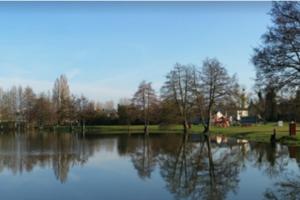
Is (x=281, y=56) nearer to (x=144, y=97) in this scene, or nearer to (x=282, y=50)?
(x=282, y=50)

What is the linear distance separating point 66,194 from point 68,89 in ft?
377

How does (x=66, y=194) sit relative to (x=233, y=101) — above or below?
below

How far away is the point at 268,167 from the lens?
75.9 feet

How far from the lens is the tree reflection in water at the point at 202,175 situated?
15.9m

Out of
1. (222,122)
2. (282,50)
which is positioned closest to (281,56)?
(282,50)

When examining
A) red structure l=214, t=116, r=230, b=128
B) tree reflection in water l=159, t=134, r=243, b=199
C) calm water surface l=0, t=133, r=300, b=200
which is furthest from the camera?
red structure l=214, t=116, r=230, b=128

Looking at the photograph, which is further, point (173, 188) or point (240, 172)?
point (240, 172)

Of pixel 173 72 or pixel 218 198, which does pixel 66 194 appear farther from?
pixel 173 72

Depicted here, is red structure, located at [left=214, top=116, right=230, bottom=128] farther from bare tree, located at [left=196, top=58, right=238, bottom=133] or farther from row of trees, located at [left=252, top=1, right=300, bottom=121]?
row of trees, located at [left=252, top=1, right=300, bottom=121]

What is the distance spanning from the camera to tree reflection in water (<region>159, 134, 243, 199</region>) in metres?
15.9

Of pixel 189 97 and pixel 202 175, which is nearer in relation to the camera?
pixel 202 175

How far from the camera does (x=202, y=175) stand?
2020 cm

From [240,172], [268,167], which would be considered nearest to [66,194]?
[240,172]

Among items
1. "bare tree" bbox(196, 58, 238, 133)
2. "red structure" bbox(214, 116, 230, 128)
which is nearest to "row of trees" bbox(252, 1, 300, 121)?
"bare tree" bbox(196, 58, 238, 133)
